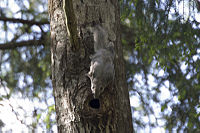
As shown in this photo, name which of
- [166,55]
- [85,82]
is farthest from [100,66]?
[166,55]

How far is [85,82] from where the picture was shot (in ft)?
4.23

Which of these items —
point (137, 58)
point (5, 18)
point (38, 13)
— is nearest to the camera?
point (5, 18)

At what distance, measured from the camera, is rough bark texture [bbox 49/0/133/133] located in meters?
1.26

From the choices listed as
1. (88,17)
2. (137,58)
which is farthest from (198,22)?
(88,17)

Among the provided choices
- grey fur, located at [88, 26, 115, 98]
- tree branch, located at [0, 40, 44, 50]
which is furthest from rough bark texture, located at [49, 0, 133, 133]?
tree branch, located at [0, 40, 44, 50]

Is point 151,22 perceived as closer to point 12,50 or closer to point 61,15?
point 61,15

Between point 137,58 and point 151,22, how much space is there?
0.90m

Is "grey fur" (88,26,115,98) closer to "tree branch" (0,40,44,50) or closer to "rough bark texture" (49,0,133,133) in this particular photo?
"rough bark texture" (49,0,133,133)

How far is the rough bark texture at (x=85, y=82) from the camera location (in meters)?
1.26

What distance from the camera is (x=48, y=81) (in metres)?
3.13

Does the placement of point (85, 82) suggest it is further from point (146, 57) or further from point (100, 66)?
point (146, 57)

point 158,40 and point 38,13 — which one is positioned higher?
point 38,13

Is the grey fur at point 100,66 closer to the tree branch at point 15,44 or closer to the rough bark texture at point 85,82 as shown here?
the rough bark texture at point 85,82

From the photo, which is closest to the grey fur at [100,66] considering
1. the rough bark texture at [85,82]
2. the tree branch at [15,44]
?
the rough bark texture at [85,82]
